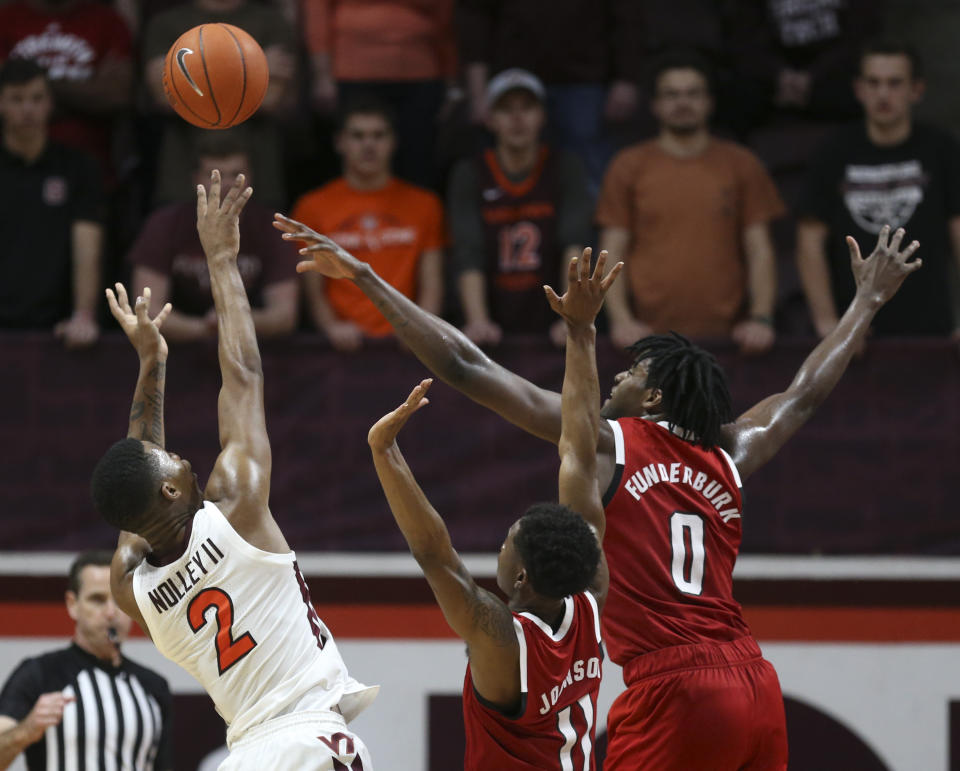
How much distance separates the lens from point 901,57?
8281 millimetres

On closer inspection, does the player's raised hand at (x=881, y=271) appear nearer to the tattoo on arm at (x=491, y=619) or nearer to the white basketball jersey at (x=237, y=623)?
the tattoo on arm at (x=491, y=619)

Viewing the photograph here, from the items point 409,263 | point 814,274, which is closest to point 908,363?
point 814,274

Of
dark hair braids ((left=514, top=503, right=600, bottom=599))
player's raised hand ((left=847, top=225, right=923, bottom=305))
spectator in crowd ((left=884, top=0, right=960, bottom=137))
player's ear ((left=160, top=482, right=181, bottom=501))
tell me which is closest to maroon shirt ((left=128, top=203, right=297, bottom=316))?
player's raised hand ((left=847, top=225, right=923, bottom=305))

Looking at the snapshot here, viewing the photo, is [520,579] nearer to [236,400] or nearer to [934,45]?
[236,400]

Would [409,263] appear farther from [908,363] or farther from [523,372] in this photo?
[908,363]

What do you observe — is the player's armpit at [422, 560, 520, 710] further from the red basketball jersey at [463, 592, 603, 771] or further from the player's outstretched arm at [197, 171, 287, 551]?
the player's outstretched arm at [197, 171, 287, 551]

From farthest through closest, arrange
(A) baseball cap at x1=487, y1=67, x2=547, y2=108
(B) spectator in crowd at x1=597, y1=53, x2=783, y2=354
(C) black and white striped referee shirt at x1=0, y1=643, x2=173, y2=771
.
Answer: (A) baseball cap at x1=487, y1=67, x2=547, y2=108
(B) spectator in crowd at x1=597, y1=53, x2=783, y2=354
(C) black and white striped referee shirt at x1=0, y1=643, x2=173, y2=771

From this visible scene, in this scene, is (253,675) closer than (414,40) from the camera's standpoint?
Yes

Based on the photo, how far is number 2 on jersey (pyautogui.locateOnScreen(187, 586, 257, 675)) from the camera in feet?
15.9

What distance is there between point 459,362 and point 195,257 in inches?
127

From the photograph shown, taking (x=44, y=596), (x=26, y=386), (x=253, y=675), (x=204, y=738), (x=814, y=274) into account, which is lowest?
(x=204, y=738)

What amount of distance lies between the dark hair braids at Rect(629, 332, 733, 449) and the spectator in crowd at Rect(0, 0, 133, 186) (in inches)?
182

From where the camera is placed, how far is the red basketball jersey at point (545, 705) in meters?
4.73

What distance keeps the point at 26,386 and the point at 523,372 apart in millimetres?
2656
